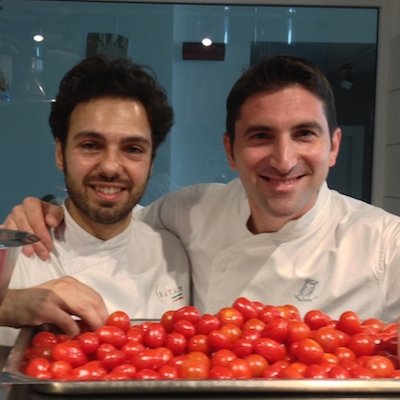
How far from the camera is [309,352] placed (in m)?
0.82

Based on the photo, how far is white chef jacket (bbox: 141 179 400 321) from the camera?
4.14ft

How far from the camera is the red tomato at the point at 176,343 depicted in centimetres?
88

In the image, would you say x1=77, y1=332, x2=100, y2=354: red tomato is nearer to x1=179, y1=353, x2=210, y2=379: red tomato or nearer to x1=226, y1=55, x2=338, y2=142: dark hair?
x1=179, y1=353, x2=210, y2=379: red tomato

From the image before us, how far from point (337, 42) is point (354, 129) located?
39 centimetres

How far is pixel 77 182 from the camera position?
4.42 ft

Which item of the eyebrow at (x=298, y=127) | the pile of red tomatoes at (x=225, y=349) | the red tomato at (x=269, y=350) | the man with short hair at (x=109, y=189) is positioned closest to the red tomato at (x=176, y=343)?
the pile of red tomatoes at (x=225, y=349)

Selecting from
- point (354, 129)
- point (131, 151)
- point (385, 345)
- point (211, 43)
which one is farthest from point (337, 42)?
point (385, 345)

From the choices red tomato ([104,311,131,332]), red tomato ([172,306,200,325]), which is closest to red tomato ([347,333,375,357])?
red tomato ([172,306,200,325])

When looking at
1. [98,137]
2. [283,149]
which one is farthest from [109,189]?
[283,149]

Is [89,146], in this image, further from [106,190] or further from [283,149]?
[283,149]

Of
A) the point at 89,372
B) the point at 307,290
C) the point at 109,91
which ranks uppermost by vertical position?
the point at 109,91

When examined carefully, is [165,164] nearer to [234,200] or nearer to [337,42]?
[337,42]

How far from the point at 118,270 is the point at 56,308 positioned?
43 centimetres

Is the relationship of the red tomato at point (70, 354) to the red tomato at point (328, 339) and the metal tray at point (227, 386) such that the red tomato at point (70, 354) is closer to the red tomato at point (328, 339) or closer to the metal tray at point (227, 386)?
the metal tray at point (227, 386)
